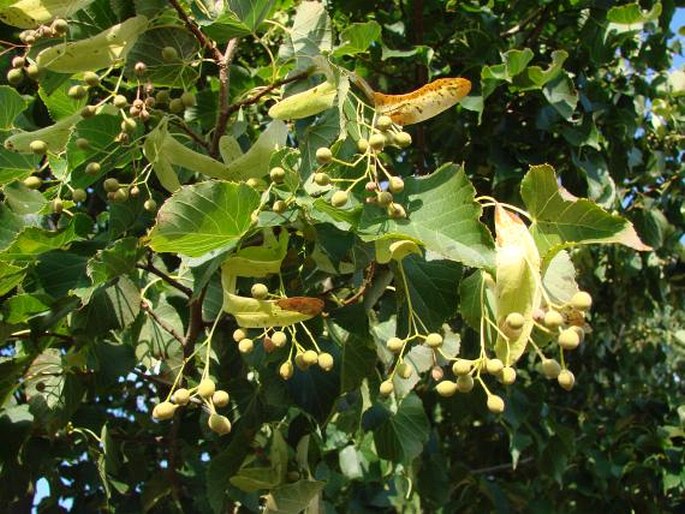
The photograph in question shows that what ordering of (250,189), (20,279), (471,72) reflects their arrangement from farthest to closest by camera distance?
(471,72), (20,279), (250,189)

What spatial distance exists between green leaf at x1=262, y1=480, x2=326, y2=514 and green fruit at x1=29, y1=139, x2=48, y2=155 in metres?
0.70

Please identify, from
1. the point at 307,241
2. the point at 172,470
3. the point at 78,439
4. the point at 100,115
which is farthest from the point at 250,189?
the point at 78,439

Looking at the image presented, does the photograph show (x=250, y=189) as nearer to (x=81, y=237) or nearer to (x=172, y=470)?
(x=81, y=237)

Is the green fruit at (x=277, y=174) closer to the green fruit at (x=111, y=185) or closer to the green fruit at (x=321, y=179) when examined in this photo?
the green fruit at (x=321, y=179)

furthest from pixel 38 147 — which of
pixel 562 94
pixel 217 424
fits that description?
pixel 562 94

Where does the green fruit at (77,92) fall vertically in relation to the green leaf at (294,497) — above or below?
above

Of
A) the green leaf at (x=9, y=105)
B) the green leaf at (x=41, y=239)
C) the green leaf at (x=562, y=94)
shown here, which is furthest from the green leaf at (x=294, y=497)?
the green leaf at (x=562, y=94)

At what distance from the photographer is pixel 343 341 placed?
54.6 inches

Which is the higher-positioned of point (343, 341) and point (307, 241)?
point (307, 241)

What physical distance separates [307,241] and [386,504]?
157 centimetres

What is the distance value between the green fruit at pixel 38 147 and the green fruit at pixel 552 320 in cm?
79

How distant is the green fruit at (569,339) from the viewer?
2.76 feet

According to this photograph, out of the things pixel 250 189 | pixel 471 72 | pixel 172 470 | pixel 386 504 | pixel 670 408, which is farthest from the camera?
pixel 670 408

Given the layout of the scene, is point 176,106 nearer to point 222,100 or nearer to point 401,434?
point 222,100
